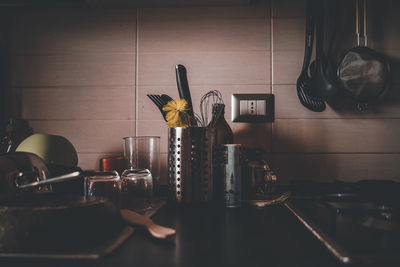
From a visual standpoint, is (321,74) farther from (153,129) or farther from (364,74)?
(153,129)

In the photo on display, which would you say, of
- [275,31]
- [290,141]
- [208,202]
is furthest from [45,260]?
[275,31]

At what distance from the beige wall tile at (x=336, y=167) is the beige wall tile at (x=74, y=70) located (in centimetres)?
64

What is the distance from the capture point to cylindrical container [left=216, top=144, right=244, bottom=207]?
2.39 ft

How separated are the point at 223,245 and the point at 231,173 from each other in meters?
0.29

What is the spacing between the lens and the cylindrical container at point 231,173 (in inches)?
28.7

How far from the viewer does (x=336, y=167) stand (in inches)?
39.2

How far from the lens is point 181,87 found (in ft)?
2.75

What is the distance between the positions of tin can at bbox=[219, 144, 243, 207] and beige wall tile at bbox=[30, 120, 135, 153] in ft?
1.41

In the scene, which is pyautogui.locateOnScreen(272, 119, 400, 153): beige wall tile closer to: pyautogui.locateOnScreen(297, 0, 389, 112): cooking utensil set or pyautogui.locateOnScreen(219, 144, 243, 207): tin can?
pyautogui.locateOnScreen(297, 0, 389, 112): cooking utensil set

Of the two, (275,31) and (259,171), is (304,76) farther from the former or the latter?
(259,171)

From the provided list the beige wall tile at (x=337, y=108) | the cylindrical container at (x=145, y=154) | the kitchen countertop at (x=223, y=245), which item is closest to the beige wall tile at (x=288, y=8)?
the beige wall tile at (x=337, y=108)

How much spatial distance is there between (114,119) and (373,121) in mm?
932

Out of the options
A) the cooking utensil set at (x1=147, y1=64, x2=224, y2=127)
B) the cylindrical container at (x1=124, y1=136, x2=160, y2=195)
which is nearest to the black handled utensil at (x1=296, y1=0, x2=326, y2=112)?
the cooking utensil set at (x1=147, y1=64, x2=224, y2=127)

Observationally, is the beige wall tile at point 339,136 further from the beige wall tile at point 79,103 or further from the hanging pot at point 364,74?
the beige wall tile at point 79,103
